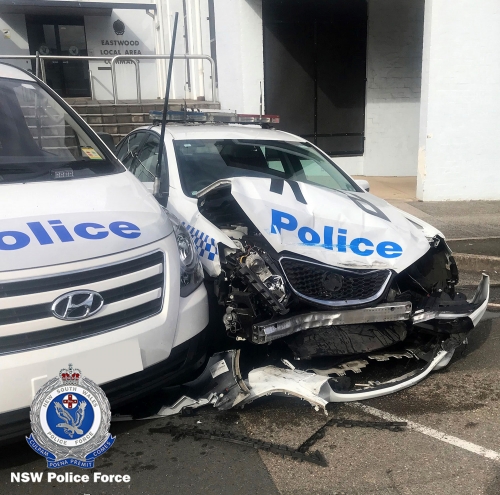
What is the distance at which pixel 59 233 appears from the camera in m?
2.43

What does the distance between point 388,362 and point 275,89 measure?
7.97 m

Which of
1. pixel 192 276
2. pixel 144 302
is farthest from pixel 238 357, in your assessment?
pixel 144 302

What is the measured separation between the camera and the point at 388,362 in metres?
3.62

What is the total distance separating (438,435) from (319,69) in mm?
9357

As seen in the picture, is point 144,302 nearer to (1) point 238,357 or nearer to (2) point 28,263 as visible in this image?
(2) point 28,263

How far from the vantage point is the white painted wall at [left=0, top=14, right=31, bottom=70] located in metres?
14.6

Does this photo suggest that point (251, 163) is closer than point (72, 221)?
No

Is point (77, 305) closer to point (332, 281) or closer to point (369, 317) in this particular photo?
point (332, 281)

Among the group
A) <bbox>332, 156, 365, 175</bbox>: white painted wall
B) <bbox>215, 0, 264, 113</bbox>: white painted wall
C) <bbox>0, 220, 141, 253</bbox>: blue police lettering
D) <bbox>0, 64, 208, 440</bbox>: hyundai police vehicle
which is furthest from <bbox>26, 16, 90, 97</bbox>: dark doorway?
<bbox>0, 220, 141, 253</bbox>: blue police lettering

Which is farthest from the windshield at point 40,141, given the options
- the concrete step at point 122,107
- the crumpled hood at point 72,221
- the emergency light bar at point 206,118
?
the concrete step at point 122,107

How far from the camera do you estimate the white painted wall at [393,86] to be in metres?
10.9

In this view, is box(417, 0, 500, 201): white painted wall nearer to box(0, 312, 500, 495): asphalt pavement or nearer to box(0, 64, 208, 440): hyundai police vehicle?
box(0, 312, 500, 495): asphalt pavement

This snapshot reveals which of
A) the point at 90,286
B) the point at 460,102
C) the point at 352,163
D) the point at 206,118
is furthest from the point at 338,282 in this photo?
the point at 352,163

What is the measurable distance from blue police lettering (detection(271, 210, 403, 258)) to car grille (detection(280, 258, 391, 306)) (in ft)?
0.42
